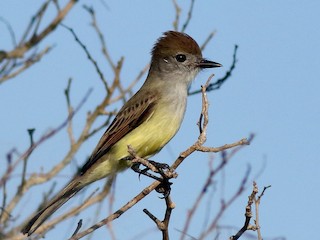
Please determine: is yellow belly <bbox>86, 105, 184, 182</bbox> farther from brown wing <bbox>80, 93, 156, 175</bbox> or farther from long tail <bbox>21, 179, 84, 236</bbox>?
long tail <bbox>21, 179, 84, 236</bbox>

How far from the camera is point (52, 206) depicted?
629 cm

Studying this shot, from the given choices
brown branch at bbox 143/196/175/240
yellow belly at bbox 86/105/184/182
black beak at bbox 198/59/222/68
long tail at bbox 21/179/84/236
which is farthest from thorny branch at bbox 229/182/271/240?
black beak at bbox 198/59/222/68

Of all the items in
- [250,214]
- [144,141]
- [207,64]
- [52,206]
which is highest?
[207,64]

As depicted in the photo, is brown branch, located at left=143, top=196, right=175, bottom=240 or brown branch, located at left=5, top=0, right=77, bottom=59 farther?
brown branch, located at left=5, top=0, right=77, bottom=59

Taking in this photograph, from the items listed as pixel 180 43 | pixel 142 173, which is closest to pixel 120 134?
pixel 142 173

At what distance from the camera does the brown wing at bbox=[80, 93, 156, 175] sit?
23.8 feet

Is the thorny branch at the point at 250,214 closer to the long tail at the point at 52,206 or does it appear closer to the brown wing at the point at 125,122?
the long tail at the point at 52,206

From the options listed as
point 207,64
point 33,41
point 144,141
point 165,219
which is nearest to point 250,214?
point 165,219

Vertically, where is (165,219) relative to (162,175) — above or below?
below

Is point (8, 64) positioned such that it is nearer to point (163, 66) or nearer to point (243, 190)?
point (243, 190)

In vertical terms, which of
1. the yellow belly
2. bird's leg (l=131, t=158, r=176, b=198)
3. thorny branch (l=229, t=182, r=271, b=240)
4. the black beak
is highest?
the black beak

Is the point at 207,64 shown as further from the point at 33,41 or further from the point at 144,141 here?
the point at 33,41

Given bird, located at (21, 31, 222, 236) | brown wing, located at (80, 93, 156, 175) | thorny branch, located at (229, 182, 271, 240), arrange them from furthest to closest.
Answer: brown wing, located at (80, 93, 156, 175) < bird, located at (21, 31, 222, 236) < thorny branch, located at (229, 182, 271, 240)

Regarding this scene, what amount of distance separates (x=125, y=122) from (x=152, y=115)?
0.94 feet
